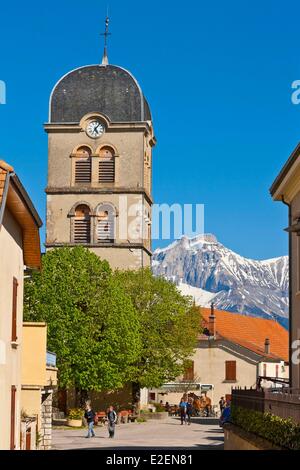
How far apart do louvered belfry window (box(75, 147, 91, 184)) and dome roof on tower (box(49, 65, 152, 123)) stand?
2.79 meters

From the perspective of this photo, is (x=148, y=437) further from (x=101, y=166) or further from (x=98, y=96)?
(x=98, y=96)

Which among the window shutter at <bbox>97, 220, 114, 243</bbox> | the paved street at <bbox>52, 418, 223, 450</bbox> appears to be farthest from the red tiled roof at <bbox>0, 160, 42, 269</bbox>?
the window shutter at <bbox>97, 220, 114, 243</bbox>

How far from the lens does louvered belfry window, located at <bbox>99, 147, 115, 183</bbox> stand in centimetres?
8456

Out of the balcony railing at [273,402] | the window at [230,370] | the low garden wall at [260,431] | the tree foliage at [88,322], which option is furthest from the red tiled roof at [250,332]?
the balcony railing at [273,402]

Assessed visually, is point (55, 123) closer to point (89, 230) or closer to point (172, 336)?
point (89, 230)

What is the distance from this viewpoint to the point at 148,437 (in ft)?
163

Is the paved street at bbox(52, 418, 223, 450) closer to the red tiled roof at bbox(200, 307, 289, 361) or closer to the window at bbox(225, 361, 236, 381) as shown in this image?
the window at bbox(225, 361, 236, 381)

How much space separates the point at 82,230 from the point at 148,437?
116ft

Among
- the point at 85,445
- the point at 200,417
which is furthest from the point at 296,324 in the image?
the point at 200,417

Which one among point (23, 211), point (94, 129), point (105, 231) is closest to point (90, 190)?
point (105, 231)

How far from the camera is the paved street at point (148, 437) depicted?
42.9 meters

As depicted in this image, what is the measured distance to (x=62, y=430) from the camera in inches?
2197

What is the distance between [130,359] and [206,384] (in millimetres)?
24792

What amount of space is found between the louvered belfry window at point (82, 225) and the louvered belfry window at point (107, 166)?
257cm
